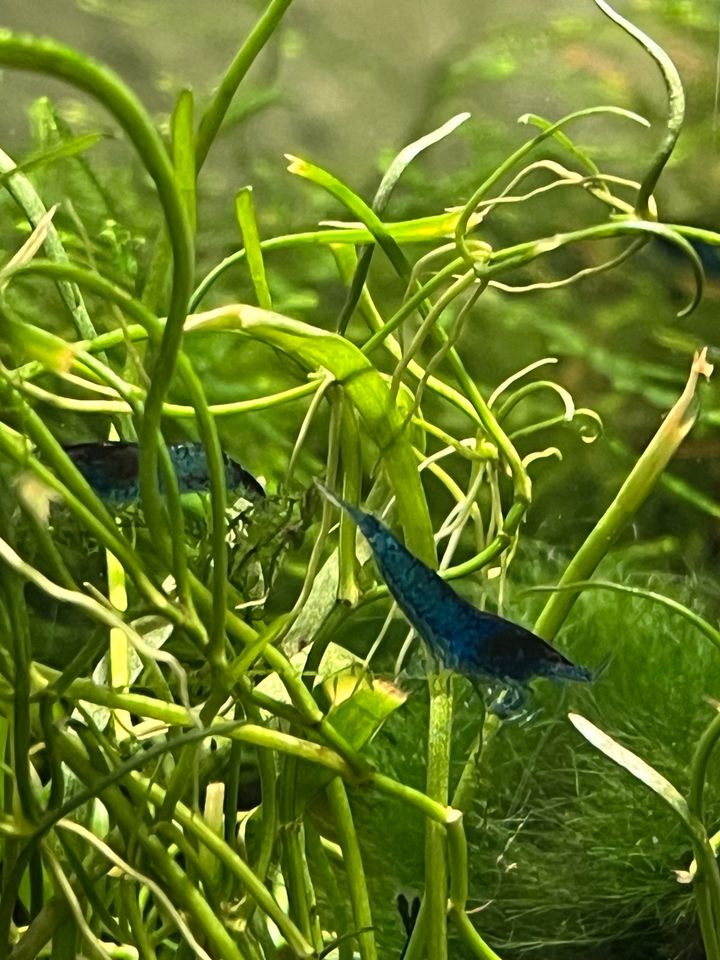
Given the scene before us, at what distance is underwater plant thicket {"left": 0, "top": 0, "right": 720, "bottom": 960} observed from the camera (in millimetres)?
278

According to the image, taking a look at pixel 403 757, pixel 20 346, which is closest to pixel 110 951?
pixel 403 757

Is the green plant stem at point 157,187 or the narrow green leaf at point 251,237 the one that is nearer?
the green plant stem at point 157,187

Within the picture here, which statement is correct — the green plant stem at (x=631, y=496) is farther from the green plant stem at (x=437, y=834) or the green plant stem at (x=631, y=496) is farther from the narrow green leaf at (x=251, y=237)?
the narrow green leaf at (x=251, y=237)

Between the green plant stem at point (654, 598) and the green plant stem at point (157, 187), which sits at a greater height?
the green plant stem at point (157, 187)

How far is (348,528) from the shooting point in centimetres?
33

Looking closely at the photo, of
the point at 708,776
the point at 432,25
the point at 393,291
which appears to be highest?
the point at 432,25

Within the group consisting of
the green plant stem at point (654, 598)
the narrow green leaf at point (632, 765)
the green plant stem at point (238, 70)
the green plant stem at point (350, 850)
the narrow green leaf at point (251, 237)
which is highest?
the green plant stem at point (238, 70)

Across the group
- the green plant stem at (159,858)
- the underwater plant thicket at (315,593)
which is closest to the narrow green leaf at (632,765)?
the underwater plant thicket at (315,593)

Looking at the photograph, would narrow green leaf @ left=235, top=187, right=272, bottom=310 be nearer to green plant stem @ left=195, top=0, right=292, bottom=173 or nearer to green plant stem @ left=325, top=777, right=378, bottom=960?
green plant stem @ left=195, top=0, right=292, bottom=173

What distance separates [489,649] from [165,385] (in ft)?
0.39

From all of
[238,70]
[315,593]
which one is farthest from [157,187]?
[315,593]

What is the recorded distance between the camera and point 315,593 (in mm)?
350

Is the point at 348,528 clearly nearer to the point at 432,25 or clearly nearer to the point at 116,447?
the point at 116,447

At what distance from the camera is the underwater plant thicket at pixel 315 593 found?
278 mm
